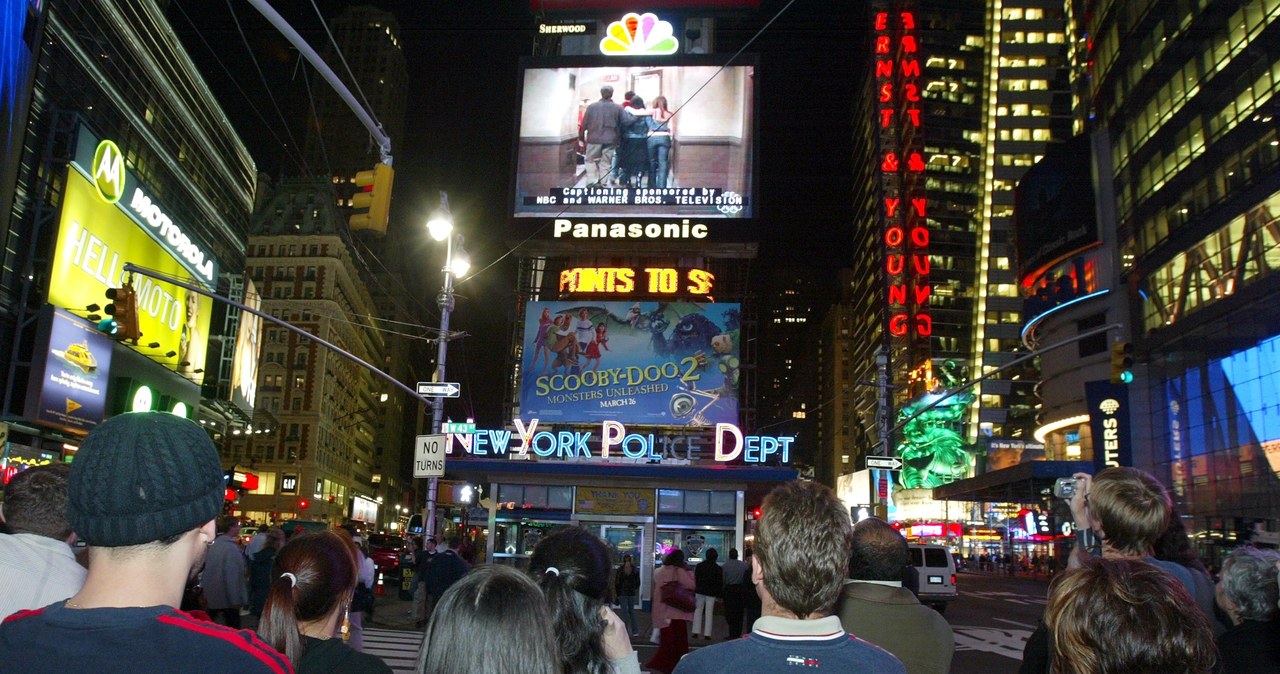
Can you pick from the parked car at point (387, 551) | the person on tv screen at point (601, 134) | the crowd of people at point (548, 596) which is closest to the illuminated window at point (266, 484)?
the parked car at point (387, 551)

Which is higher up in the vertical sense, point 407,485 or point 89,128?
point 89,128

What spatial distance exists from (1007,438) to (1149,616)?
108 m

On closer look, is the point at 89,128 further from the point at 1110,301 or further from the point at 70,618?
the point at 1110,301

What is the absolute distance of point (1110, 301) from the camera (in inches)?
2488

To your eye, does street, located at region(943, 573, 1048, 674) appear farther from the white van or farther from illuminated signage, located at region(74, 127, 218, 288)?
illuminated signage, located at region(74, 127, 218, 288)

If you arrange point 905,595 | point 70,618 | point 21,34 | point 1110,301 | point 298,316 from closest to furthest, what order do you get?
point 70,618, point 905,595, point 21,34, point 1110,301, point 298,316

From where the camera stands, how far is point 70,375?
33.2 metres

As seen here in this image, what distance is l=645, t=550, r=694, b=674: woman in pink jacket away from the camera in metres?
11.8

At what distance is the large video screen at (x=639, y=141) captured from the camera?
4241cm

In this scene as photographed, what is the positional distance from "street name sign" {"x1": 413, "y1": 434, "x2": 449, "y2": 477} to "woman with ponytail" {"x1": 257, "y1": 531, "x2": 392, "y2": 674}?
1386 cm

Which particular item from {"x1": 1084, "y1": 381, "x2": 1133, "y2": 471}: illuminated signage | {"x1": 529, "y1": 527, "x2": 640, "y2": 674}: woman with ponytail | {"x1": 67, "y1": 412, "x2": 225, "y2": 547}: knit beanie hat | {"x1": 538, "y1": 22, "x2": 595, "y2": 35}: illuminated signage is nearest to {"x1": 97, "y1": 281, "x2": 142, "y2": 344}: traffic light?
{"x1": 529, "y1": 527, "x2": 640, "y2": 674}: woman with ponytail

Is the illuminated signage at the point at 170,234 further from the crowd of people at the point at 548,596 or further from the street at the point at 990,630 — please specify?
the crowd of people at the point at 548,596

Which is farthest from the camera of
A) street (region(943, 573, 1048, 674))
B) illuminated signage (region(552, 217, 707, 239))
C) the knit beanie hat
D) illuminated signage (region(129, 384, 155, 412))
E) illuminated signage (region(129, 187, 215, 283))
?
illuminated signage (region(552, 217, 707, 239))

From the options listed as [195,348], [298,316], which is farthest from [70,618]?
[298,316]
